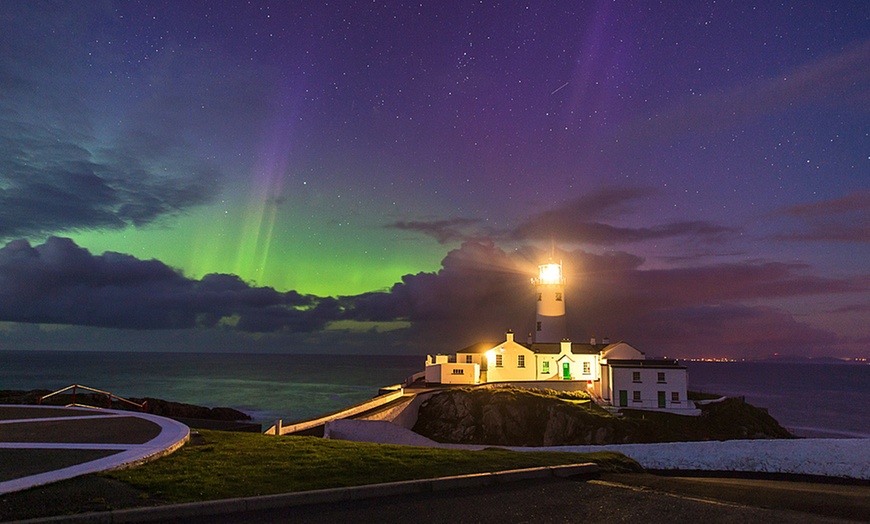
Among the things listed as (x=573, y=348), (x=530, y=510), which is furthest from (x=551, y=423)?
(x=530, y=510)

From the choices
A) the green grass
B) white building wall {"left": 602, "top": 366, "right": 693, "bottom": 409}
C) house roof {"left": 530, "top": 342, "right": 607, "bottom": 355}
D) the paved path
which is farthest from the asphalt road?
house roof {"left": 530, "top": 342, "right": 607, "bottom": 355}

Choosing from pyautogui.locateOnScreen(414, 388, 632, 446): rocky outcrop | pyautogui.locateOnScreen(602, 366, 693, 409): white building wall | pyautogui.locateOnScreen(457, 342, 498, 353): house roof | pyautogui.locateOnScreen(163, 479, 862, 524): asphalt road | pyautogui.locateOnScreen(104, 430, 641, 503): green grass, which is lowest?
pyautogui.locateOnScreen(414, 388, 632, 446): rocky outcrop

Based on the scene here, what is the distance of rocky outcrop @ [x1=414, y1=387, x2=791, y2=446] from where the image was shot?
144 ft

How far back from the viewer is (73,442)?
12.8 m

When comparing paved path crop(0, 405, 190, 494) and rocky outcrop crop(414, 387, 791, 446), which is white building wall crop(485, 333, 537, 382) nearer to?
rocky outcrop crop(414, 387, 791, 446)

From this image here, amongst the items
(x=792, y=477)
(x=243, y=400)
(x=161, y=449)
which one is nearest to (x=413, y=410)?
(x=792, y=477)

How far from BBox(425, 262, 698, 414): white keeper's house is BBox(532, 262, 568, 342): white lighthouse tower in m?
0.19

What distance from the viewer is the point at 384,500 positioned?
32.1 feet

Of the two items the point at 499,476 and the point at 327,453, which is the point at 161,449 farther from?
the point at 499,476

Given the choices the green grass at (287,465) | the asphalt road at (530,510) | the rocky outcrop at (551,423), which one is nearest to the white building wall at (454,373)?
the rocky outcrop at (551,423)

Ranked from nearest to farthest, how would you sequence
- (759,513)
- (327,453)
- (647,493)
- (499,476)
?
(759,513), (647,493), (499,476), (327,453)

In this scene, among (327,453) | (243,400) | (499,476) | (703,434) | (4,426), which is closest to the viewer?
(499,476)

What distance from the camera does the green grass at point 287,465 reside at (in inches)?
382

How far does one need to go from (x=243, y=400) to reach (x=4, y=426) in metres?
74.7
